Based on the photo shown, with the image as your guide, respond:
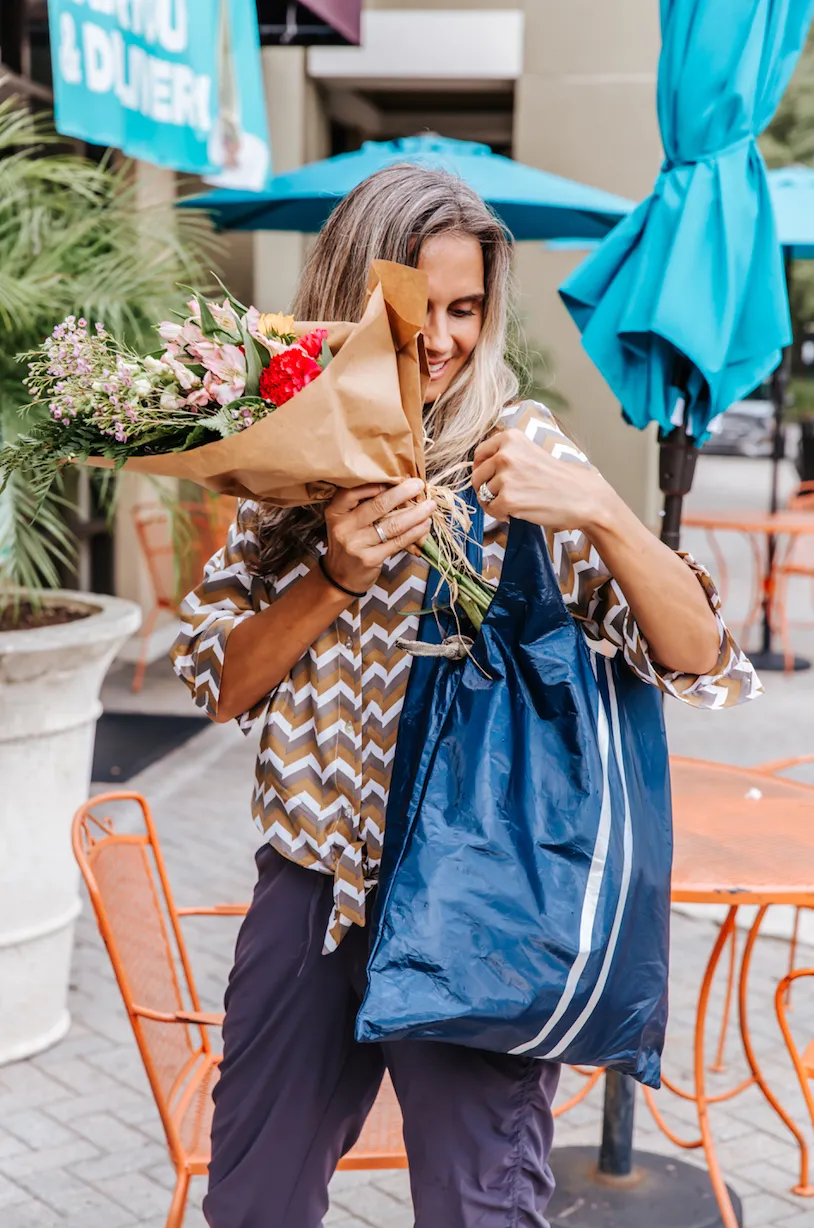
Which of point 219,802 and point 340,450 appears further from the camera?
point 219,802

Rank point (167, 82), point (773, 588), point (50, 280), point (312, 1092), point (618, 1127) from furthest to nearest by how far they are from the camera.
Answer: point (773, 588) → point (167, 82) → point (50, 280) → point (618, 1127) → point (312, 1092)

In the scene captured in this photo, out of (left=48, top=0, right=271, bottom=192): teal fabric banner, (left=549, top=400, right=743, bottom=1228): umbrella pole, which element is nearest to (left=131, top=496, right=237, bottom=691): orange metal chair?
(left=48, top=0, right=271, bottom=192): teal fabric banner

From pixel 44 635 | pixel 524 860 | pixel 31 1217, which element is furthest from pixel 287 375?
pixel 31 1217

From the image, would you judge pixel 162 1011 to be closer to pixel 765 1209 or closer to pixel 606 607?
pixel 606 607

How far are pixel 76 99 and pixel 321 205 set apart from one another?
7.28ft

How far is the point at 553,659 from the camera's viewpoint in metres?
1.62

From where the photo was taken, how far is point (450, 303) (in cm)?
183

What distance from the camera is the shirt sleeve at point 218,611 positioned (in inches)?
75.3

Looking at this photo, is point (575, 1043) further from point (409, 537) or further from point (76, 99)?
point (76, 99)

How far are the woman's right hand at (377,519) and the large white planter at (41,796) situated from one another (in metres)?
1.81

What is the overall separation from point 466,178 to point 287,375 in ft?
16.3

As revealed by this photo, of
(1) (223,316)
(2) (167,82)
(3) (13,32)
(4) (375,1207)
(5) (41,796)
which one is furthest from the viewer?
(3) (13,32)

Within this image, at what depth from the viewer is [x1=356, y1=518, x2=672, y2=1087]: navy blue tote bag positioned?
62.4 inches

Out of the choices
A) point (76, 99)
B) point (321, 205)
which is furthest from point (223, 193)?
point (76, 99)
